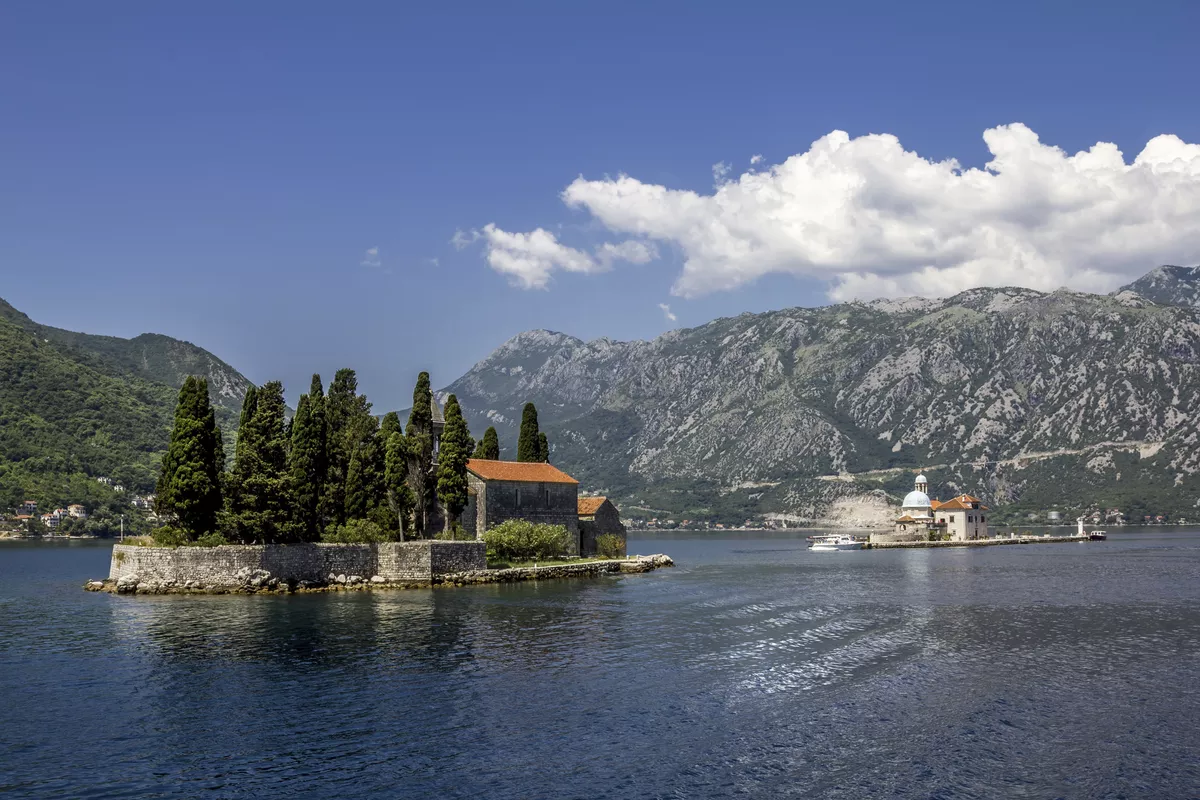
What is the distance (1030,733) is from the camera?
110 feet

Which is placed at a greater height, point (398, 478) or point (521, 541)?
point (398, 478)

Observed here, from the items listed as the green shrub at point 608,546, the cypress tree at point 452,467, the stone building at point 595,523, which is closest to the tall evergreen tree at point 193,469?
the cypress tree at point 452,467

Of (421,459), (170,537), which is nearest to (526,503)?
(421,459)

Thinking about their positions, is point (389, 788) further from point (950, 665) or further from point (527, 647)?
point (950, 665)

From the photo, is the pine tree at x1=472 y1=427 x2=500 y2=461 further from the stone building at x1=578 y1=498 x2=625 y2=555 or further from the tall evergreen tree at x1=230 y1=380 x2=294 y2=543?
the tall evergreen tree at x1=230 y1=380 x2=294 y2=543

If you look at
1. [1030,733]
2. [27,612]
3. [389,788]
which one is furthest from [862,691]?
[27,612]

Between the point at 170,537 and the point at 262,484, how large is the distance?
944 cm

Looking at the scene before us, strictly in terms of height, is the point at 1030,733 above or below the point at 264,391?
below

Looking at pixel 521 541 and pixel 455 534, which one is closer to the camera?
pixel 455 534

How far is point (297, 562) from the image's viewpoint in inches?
3123

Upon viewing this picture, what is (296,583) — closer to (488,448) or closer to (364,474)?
(364,474)

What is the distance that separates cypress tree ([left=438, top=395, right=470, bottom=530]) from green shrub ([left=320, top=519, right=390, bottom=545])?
293 inches

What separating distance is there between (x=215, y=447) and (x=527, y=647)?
43.4m

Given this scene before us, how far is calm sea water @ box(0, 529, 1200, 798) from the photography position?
94.9 feet
